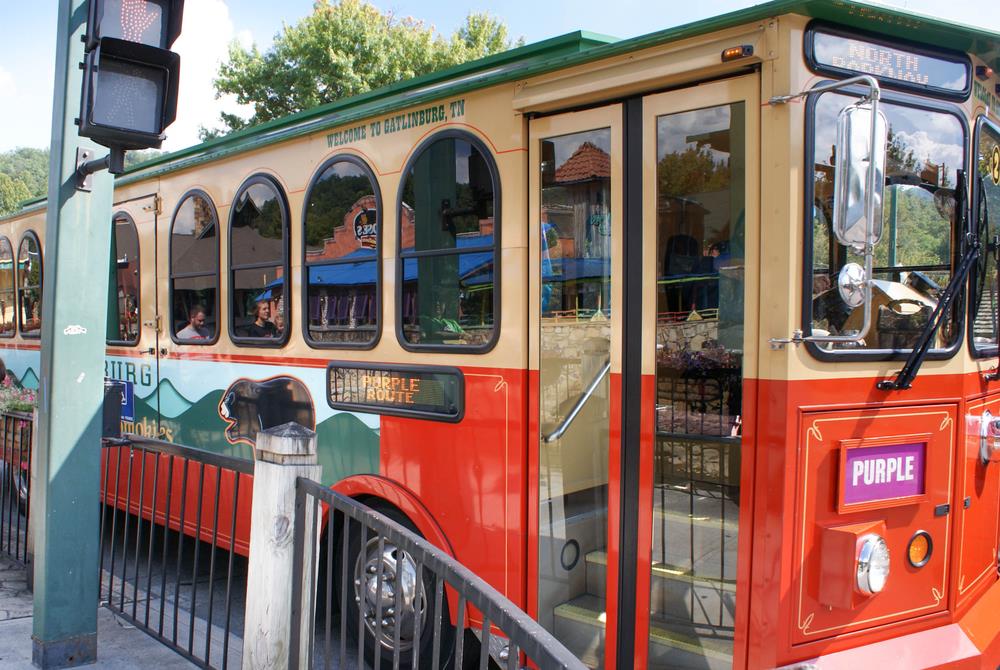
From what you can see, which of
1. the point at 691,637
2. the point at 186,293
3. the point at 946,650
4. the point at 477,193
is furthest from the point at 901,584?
the point at 186,293

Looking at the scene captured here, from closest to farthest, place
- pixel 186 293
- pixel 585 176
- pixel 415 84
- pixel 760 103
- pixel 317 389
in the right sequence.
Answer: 1. pixel 760 103
2. pixel 585 176
3. pixel 415 84
4. pixel 317 389
5. pixel 186 293

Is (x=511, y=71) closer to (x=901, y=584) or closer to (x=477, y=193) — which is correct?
(x=477, y=193)

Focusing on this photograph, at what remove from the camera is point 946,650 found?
300 cm

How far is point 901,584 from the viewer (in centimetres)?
302

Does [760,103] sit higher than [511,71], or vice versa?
[511,71]

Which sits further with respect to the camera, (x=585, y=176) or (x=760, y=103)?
(x=585, y=176)

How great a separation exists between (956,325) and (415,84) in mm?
2688

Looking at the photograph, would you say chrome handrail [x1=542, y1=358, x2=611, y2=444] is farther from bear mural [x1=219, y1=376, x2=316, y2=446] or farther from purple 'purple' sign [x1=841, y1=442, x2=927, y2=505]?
bear mural [x1=219, y1=376, x2=316, y2=446]

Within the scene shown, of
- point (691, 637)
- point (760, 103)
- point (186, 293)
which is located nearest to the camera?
Answer: point (760, 103)

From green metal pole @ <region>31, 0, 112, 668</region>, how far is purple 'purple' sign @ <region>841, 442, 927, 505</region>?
3.22m

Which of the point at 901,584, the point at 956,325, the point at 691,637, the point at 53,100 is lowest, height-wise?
the point at 691,637

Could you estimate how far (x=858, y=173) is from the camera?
103 inches

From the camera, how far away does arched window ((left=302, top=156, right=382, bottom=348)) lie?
4.15m

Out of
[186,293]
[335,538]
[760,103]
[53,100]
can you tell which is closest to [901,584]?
[760,103]
